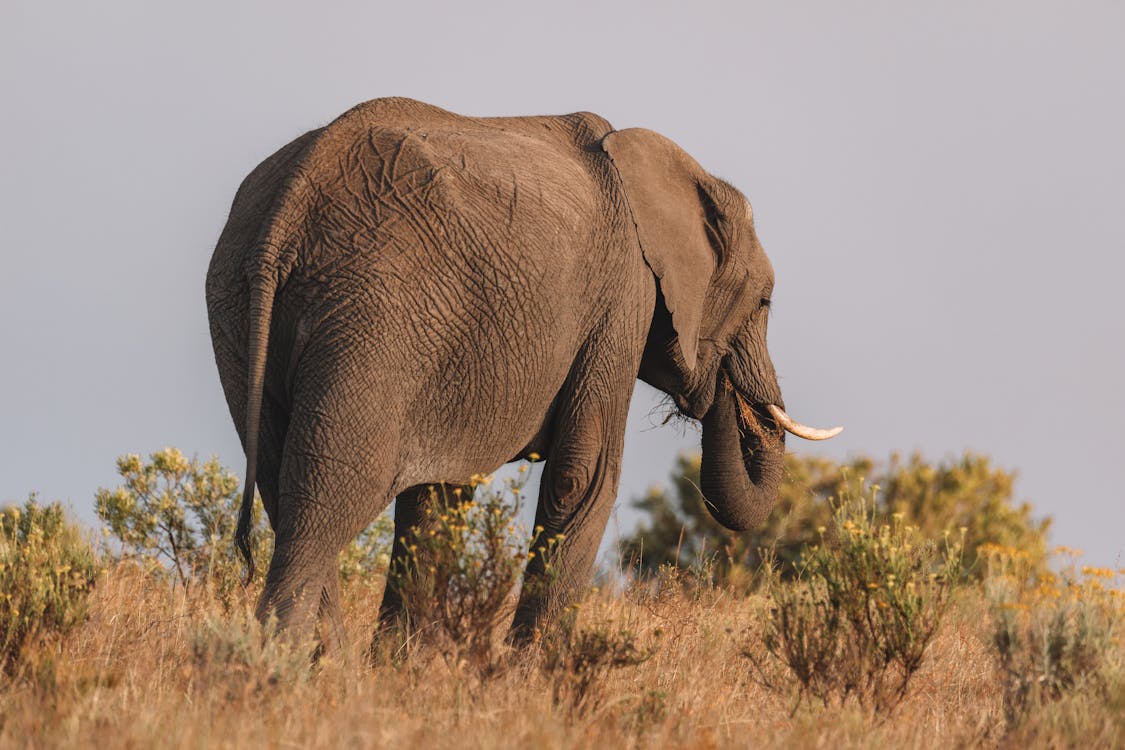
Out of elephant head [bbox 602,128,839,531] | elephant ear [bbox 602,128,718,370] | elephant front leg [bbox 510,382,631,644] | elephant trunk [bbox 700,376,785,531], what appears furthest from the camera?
elephant trunk [bbox 700,376,785,531]

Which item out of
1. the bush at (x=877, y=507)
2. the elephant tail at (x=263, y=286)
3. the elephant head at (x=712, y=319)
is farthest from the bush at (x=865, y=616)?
the bush at (x=877, y=507)

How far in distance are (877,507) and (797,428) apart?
1062cm

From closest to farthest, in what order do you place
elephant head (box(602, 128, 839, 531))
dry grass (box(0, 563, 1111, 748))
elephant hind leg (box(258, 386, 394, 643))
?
dry grass (box(0, 563, 1111, 748)), elephant hind leg (box(258, 386, 394, 643)), elephant head (box(602, 128, 839, 531))

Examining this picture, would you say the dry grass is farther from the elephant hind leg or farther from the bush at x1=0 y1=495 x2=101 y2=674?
the elephant hind leg

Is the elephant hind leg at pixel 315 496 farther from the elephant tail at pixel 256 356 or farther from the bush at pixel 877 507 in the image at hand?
the bush at pixel 877 507

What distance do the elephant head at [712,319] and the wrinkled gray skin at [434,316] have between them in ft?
0.11

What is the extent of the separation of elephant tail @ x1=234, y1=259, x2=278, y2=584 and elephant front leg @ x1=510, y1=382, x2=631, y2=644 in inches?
75.3

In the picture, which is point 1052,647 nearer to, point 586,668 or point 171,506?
point 586,668

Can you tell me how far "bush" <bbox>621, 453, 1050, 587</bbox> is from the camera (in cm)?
2084

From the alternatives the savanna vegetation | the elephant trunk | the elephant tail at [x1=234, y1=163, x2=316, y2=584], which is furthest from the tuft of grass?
the elephant trunk

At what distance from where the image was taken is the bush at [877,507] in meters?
20.8

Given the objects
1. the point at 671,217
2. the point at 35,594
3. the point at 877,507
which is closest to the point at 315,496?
the point at 35,594

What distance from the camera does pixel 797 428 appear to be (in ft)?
35.3

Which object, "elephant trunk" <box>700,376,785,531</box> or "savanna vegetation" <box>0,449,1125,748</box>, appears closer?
"savanna vegetation" <box>0,449,1125,748</box>
